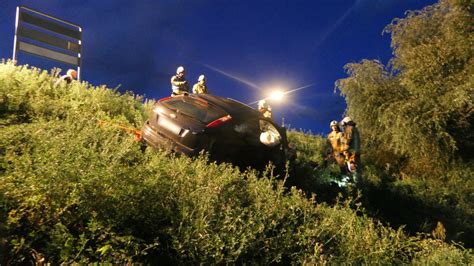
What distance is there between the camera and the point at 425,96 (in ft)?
45.8

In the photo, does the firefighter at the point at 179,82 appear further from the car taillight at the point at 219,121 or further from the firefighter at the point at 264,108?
the car taillight at the point at 219,121

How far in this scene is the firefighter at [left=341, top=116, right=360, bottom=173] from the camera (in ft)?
32.9

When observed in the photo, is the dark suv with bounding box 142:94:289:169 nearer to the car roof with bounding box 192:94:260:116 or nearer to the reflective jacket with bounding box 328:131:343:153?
the car roof with bounding box 192:94:260:116

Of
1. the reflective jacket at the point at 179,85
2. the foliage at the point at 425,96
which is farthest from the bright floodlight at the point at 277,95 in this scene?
the reflective jacket at the point at 179,85

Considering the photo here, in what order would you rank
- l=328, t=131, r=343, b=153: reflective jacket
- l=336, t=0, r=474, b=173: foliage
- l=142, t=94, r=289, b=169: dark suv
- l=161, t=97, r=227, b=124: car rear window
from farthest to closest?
l=336, t=0, r=474, b=173: foliage, l=328, t=131, r=343, b=153: reflective jacket, l=161, t=97, r=227, b=124: car rear window, l=142, t=94, r=289, b=169: dark suv

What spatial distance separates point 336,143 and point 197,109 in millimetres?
5391

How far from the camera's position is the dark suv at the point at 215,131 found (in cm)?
636

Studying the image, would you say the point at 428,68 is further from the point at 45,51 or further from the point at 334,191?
the point at 45,51

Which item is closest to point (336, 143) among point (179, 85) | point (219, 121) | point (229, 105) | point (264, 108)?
point (264, 108)

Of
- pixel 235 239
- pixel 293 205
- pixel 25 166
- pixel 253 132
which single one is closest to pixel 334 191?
pixel 253 132

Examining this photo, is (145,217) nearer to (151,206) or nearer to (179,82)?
(151,206)

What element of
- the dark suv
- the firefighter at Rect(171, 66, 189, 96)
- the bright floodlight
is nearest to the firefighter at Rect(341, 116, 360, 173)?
the dark suv

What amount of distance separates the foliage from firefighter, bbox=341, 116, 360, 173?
4.54 metres

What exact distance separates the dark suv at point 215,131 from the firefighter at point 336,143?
3381 millimetres
